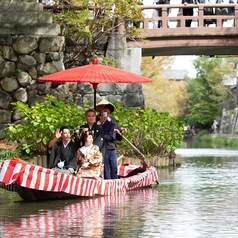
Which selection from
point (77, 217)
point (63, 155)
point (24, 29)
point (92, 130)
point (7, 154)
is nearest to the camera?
point (77, 217)

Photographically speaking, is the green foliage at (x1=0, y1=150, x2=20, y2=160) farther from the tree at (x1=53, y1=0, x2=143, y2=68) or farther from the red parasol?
the tree at (x1=53, y1=0, x2=143, y2=68)

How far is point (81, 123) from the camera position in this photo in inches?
880

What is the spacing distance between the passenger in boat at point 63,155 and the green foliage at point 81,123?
547 cm

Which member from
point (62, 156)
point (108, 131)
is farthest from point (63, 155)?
point (108, 131)

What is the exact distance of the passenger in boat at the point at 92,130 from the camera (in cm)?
1670

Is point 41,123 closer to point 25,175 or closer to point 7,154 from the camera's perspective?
point 7,154

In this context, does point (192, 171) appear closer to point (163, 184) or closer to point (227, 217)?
point (163, 184)

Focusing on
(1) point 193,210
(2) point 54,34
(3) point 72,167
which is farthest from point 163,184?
(2) point 54,34

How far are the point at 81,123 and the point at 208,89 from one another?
65.3 metres

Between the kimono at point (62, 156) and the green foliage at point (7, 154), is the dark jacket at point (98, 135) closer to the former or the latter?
the kimono at point (62, 156)

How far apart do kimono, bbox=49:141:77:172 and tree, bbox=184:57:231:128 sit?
221 ft

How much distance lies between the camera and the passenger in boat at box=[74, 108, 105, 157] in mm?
16697

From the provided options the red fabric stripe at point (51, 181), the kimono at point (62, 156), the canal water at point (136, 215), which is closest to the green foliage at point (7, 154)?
the canal water at point (136, 215)

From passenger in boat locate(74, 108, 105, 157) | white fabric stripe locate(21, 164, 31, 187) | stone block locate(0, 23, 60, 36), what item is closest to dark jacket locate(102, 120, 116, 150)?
passenger in boat locate(74, 108, 105, 157)
